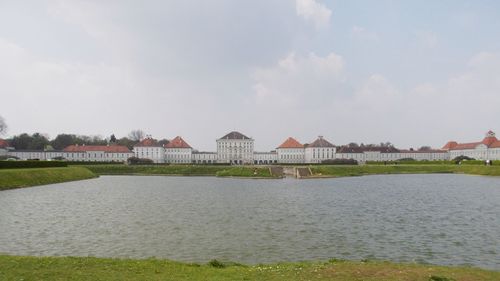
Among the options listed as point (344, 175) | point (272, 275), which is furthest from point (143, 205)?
point (344, 175)

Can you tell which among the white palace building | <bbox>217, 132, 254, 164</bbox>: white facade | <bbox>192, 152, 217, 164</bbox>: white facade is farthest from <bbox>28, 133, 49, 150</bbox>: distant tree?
<bbox>217, 132, 254, 164</bbox>: white facade

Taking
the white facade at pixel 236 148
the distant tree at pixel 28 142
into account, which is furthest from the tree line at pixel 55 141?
the white facade at pixel 236 148

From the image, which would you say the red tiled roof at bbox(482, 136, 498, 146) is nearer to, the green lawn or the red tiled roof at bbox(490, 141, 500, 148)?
the red tiled roof at bbox(490, 141, 500, 148)

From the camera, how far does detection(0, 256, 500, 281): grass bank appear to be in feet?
30.2

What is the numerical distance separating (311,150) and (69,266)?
124545 millimetres

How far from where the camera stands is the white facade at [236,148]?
12938cm

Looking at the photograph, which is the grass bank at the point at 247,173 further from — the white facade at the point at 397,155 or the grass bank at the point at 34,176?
the white facade at the point at 397,155

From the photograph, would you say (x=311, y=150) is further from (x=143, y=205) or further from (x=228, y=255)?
(x=228, y=255)

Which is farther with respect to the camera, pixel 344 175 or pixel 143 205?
pixel 344 175

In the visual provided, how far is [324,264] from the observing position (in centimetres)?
1106

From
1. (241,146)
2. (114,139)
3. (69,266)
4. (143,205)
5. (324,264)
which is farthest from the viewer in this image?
(114,139)

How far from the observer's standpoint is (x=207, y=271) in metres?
10.1

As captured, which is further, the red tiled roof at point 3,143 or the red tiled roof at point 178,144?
the red tiled roof at point 178,144

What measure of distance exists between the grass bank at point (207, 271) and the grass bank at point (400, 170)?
55489 millimetres
